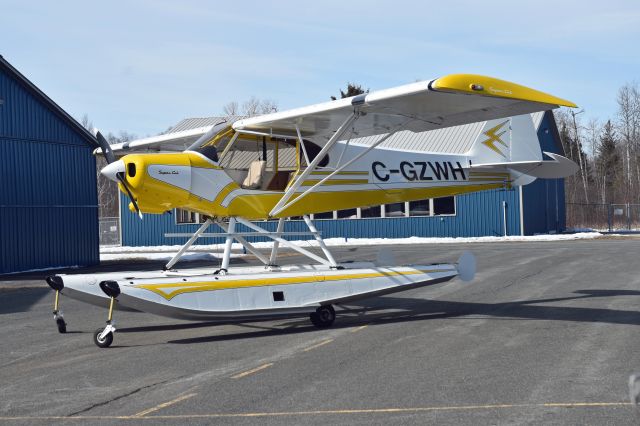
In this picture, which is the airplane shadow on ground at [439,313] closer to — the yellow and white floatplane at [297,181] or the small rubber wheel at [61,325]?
the yellow and white floatplane at [297,181]

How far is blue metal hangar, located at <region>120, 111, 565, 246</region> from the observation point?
3847cm

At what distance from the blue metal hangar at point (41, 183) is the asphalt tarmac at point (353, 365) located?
35.9ft

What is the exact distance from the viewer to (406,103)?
11289 mm

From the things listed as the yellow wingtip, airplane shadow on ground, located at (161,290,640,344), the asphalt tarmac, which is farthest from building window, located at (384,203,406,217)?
the yellow wingtip

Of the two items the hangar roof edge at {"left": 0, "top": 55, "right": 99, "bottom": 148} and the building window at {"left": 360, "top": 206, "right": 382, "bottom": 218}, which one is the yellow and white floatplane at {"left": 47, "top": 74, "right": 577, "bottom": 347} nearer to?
the hangar roof edge at {"left": 0, "top": 55, "right": 99, "bottom": 148}

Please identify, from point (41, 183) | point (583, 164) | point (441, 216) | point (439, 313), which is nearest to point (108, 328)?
point (439, 313)

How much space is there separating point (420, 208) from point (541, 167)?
24727 mm

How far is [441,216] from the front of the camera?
129 feet

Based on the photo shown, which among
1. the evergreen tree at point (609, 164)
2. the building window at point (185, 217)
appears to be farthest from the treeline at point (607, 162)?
the building window at point (185, 217)

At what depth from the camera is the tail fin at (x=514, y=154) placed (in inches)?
591

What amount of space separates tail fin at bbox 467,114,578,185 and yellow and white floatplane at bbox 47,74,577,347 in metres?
0.03

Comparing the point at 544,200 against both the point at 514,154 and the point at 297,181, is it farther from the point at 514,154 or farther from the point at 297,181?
the point at 297,181

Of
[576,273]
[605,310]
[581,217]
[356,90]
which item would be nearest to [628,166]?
[581,217]

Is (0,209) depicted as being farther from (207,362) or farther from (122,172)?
(207,362)
